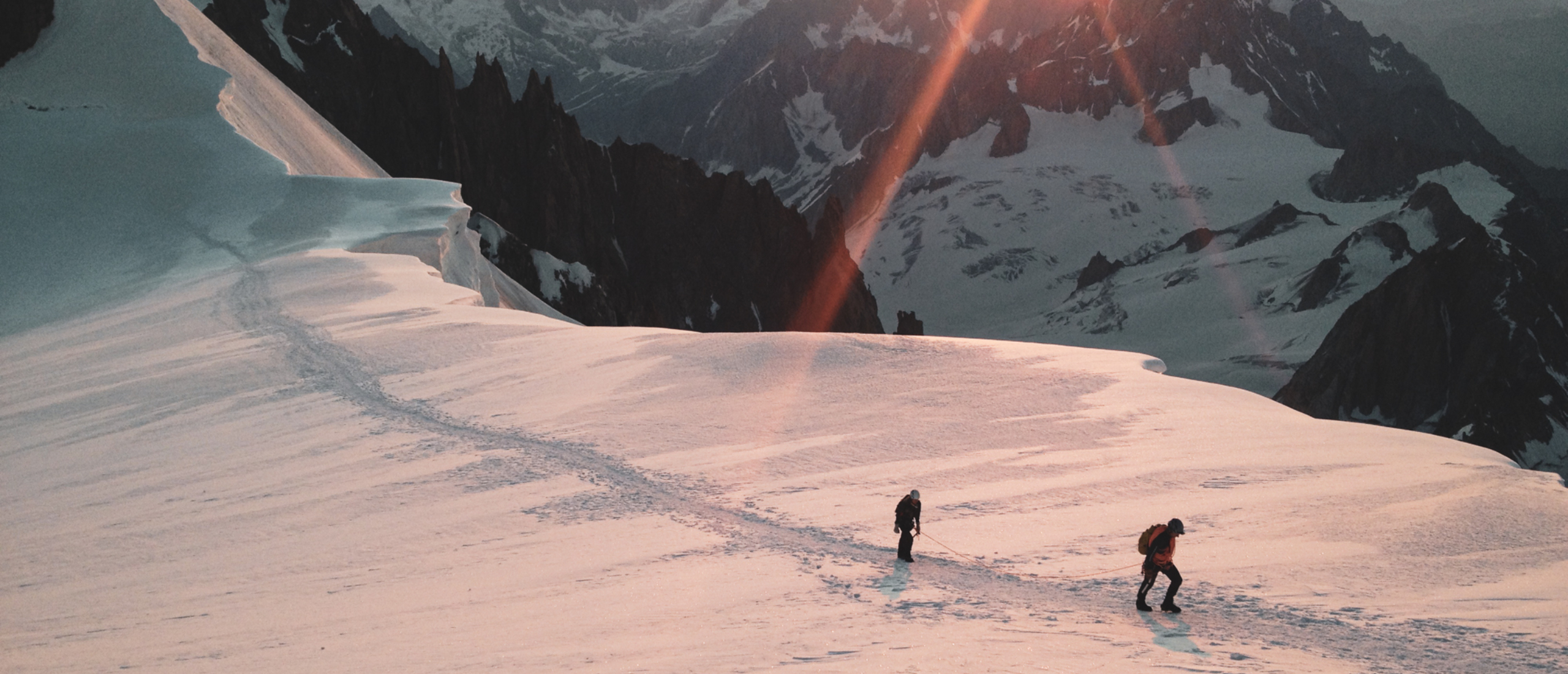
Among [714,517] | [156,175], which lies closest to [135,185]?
[156,175]

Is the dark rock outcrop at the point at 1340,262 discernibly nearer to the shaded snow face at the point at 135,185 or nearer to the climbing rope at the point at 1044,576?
the shaded snow face at the point at 135,185

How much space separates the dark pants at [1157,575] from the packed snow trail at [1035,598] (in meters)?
0.28

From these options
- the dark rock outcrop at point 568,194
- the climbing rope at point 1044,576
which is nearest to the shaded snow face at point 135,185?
the dark rock outcrop at point 568,194

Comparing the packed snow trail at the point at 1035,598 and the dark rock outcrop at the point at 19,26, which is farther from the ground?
the dark rock outcrop at the point at 19,26

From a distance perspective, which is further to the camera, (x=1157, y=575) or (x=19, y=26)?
(x=19, y=26)

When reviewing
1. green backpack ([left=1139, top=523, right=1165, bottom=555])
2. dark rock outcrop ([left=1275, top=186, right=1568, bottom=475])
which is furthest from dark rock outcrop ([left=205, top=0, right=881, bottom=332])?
green backpack ([left=1139, top=523, right=1165, bottom=555])

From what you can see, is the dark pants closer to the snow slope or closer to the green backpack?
the green backpack

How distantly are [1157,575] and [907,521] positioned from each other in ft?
10.9

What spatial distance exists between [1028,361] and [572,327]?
1475 cm

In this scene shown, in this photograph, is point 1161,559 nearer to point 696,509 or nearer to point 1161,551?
point 1161,551

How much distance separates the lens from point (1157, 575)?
14.4 metres

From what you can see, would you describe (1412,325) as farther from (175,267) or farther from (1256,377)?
(175,267)

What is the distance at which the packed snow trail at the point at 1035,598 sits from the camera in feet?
42.4

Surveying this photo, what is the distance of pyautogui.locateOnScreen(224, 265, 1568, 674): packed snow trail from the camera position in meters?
12.9
